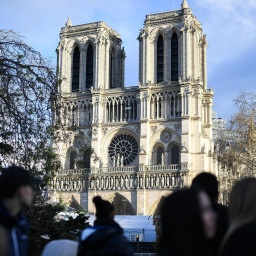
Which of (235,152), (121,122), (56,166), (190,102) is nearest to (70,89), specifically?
(121,122)

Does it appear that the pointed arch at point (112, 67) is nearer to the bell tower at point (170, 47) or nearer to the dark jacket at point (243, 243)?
the bell tower at point (170, 47)

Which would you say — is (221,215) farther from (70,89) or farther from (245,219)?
(70,89)

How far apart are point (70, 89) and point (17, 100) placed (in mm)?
40717

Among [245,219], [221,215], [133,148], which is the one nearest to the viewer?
[245,219]

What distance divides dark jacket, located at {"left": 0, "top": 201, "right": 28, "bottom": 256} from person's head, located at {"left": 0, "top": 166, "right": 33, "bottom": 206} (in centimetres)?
10

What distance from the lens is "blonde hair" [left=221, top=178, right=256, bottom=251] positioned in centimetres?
342

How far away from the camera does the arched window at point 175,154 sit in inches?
1750

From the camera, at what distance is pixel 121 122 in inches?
1841

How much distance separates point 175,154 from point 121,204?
614 cm

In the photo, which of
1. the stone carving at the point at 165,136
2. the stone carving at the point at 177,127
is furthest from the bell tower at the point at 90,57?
the stone carving at the point at 177,127

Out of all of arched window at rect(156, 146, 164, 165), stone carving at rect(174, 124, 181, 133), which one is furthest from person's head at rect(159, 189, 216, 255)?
arched window at rect(156, 146, 164, 165)

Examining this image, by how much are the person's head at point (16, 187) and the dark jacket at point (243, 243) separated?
4.92 feet

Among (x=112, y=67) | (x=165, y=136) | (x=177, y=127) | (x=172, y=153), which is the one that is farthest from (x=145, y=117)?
(x=112, y=67)

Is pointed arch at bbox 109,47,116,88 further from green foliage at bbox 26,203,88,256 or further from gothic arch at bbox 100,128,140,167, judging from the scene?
green foliage at bbox 26,203,88,256
